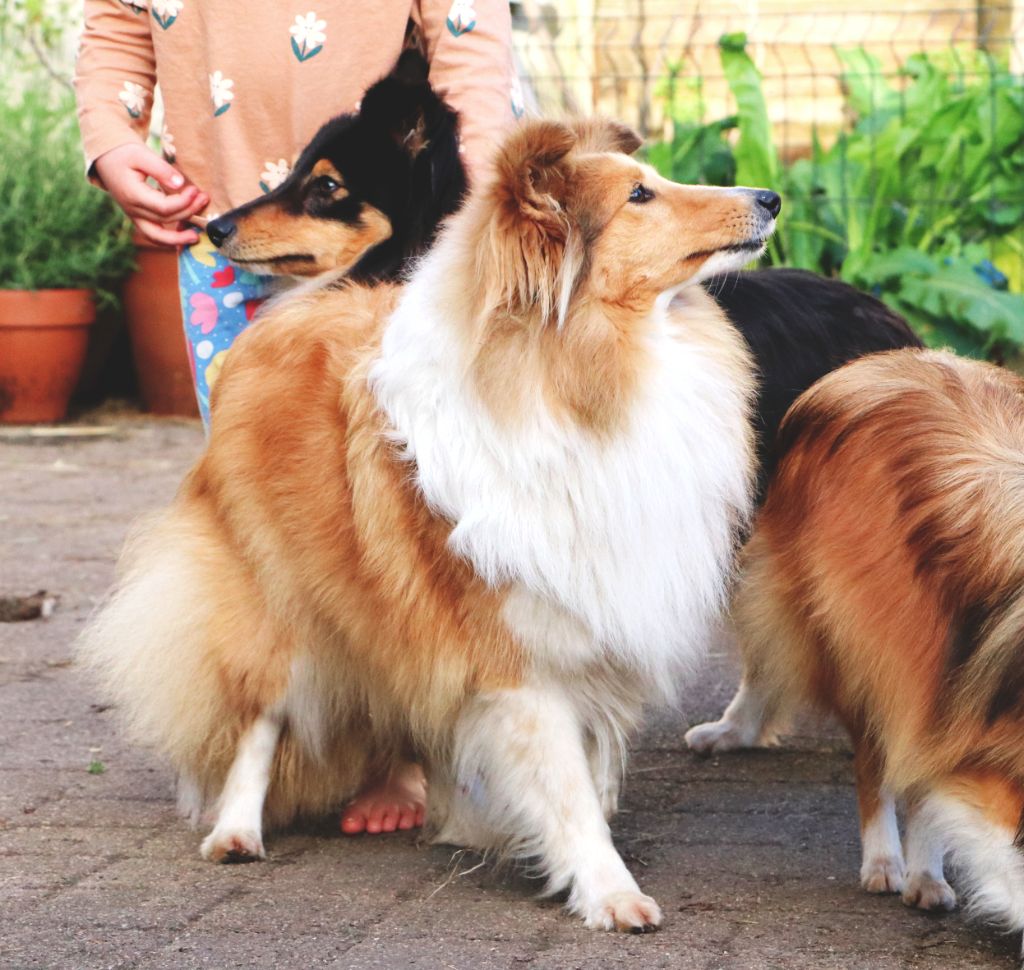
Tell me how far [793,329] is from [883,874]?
1.21 meters

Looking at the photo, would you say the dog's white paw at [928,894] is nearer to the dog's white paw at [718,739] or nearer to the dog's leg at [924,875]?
the dog's leg at [924,875]

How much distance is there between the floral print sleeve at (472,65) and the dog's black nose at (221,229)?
0.54 m

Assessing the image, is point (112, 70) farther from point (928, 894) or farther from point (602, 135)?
point (928, 894)

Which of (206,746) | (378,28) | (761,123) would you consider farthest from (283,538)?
(761,123)

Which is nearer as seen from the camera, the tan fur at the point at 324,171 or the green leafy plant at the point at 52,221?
the tan fur at the point at 324,171

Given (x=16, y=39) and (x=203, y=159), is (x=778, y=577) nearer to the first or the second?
(x=203, y=159)

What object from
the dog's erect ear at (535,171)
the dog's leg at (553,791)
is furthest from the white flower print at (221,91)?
the dog's leg at (553,791)

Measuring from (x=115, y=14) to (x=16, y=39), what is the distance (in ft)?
19.3

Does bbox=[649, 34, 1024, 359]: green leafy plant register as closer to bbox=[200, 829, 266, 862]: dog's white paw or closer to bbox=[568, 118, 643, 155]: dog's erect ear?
bbox=[568, 118, 643, 155]: dog's erect ear

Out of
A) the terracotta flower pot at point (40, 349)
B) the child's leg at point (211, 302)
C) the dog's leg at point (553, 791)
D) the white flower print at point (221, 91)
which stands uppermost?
the white flower print at point (221, 91)

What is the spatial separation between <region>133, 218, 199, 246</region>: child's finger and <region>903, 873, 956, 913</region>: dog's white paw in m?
2.07

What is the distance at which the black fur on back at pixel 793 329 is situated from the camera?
3.36 m

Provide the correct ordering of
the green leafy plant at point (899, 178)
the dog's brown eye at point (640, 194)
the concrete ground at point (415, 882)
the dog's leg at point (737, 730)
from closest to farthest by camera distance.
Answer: the concrete ground at point (415, 882)
the dog's brown eye at point (640, 194)
the dog's leg at point (737, 730)
the green leafy plant at point (899, 178)

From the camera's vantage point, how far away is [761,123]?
7098mm
